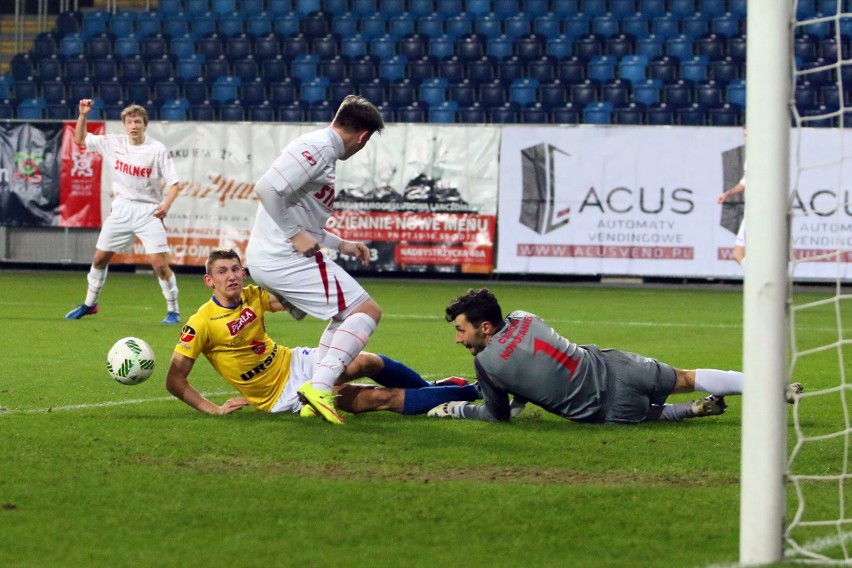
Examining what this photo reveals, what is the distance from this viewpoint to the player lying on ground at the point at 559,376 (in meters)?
6.61

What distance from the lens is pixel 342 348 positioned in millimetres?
6965

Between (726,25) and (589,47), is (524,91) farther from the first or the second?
(726,25)

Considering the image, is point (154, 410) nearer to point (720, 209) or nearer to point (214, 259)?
→ point (214, 259)

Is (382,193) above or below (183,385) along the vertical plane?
above

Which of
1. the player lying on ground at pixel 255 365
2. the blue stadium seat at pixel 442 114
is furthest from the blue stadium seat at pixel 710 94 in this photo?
the player lying on ground at pixel 255 365

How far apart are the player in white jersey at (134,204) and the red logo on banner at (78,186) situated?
7.87 m

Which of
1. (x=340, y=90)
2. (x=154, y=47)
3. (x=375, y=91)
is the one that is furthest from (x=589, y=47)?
(x=154, y=47)

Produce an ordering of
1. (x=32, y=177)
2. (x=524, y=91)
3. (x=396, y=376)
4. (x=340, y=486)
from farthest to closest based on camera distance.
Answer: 1. (x=524, y=91)
2. (x=32, y=177)
3. (x=396, y=376)
4. (x=340, y=486)

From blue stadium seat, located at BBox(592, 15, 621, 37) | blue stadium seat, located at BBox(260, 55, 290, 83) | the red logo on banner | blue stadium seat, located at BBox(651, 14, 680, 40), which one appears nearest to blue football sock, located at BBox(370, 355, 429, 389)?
the red logo on banner

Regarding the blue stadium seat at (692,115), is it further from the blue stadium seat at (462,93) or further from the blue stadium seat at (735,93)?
the blue stadium seat at (462,93)

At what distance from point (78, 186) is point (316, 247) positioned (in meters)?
15.8

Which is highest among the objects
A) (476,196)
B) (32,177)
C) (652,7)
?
(652,7)

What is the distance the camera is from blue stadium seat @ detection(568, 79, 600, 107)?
23.5 m

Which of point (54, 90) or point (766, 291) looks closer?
point (766, 291)
